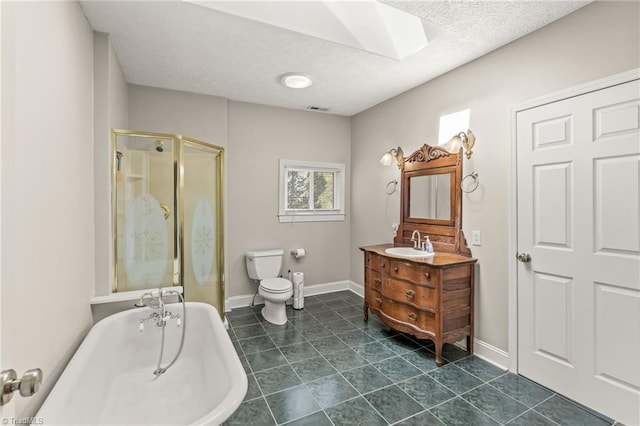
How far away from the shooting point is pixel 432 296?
97.1 inches

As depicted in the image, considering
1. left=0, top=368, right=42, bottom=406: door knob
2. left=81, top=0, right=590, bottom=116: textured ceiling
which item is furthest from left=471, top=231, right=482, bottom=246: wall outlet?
left=0, top=368, right=42, bottom=406: door knob

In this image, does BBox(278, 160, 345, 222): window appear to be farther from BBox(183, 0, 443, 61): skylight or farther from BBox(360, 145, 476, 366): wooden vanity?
BBox(183, 0, 443, 61): skylight

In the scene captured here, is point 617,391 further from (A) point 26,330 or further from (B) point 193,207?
(B) point 193,207

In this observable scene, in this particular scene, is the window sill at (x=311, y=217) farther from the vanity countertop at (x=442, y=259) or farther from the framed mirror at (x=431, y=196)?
the vanity countertop at (x=442, y=259)

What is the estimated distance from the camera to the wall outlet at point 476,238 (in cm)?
261

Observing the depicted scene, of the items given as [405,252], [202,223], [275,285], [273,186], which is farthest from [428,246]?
[202,223]

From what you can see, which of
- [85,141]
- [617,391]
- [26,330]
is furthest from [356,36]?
[617,391]

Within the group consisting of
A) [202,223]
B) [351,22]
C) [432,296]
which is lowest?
[432,296]

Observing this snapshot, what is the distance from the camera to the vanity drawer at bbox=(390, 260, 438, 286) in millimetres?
2463

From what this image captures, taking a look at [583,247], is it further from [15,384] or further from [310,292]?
[310,292]

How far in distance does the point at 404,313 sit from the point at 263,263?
70.5 inches

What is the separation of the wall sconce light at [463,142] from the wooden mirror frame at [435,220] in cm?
6

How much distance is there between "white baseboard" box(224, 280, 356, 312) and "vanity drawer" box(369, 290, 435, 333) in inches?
48.1

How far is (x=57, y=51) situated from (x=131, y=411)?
2057 mm
